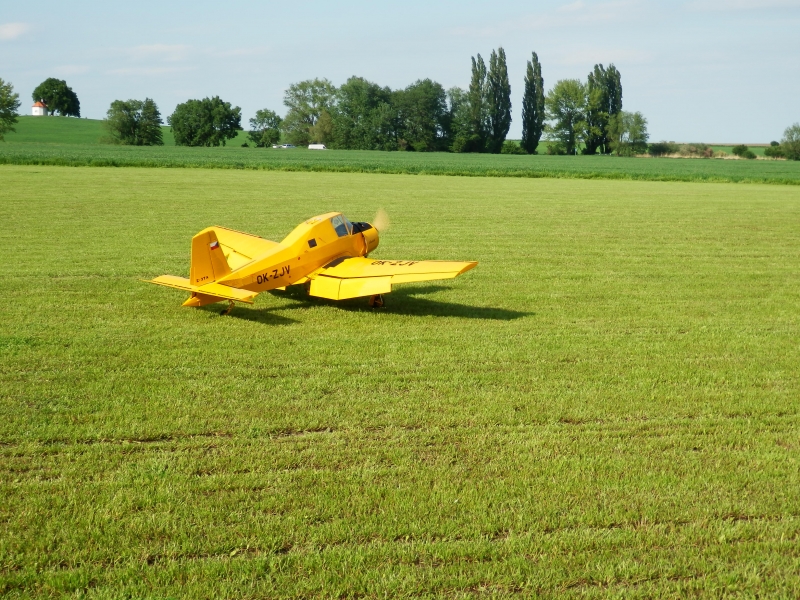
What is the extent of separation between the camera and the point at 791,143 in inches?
3999

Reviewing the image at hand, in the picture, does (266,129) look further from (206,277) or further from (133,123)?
(206,277)

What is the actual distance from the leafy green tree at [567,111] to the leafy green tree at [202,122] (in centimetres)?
5072

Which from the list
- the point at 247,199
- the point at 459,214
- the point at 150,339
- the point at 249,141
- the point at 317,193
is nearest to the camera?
the point at 150,339

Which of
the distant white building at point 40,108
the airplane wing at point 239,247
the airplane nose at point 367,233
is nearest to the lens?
A: the airplane wing at point 239,247

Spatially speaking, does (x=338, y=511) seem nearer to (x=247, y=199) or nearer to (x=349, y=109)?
(x=247, y=199)

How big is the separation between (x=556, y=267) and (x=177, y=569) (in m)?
11.6

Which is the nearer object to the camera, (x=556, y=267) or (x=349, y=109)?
(x=556, y=267)

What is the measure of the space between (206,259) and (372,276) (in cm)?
230

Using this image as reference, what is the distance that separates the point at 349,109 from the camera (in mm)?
128875

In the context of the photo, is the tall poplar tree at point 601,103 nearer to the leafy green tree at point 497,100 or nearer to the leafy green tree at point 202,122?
the leafy green tree at point 497,100

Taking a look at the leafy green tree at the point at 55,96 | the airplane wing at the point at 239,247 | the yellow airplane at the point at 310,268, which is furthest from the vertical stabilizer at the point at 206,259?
the leafy green tree at the point at 55,96

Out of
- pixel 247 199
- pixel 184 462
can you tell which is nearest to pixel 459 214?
pixel 247 199

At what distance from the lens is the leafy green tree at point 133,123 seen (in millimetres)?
112000

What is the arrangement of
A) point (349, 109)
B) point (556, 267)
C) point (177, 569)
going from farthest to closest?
point (349, 109) → point (556, 267) → point (177, 569)
